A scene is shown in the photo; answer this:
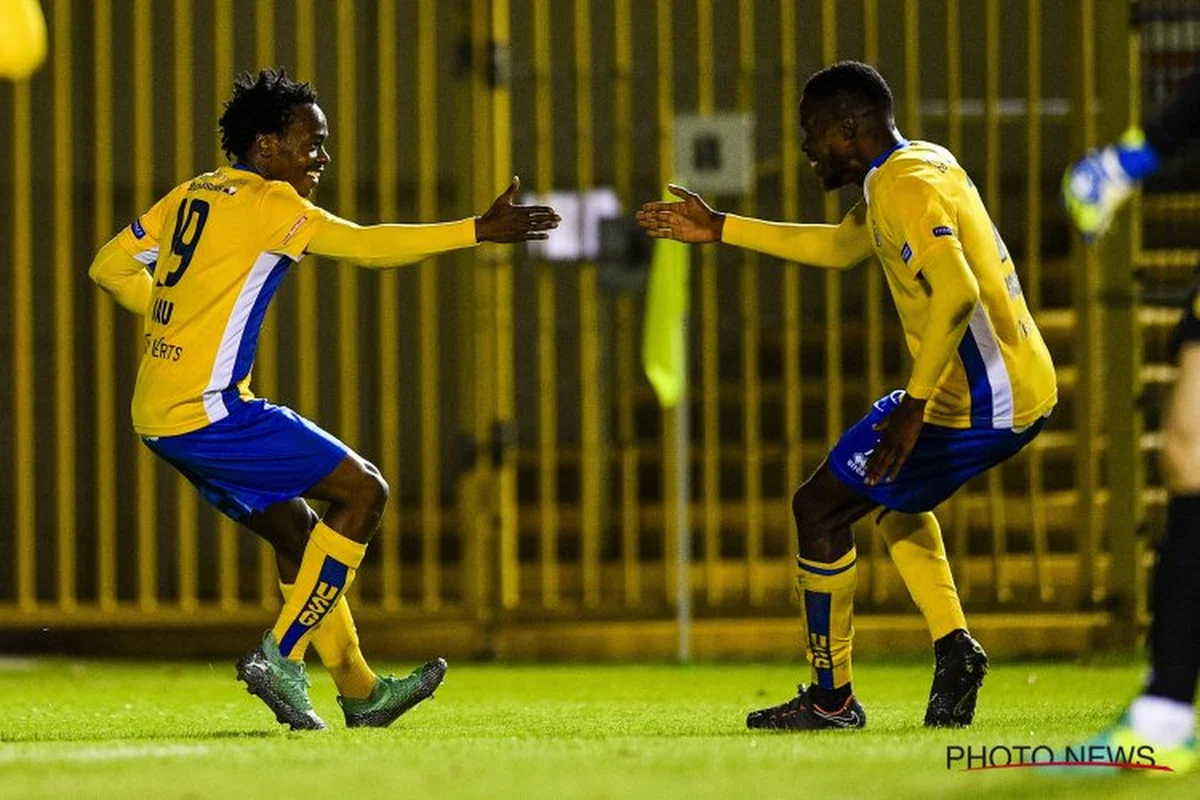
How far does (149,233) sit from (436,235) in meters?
0.81

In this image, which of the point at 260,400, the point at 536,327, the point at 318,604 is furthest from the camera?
the point at 536,327

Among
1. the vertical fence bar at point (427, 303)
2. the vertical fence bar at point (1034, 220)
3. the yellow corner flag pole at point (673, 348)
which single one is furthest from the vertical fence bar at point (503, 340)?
the vertical fence bar at point (1034, 220)

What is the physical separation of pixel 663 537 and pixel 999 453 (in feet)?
16.1

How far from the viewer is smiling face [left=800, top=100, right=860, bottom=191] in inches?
231

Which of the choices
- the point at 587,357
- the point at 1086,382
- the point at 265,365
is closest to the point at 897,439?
the point at 1086,382

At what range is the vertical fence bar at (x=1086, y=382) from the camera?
957 centimetres

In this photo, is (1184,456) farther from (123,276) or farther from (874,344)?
(874,344)

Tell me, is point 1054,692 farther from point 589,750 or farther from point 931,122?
point 931,122

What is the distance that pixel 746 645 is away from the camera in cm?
980

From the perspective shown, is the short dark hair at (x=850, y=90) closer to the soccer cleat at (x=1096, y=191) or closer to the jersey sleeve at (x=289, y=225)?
the jersey sleeve at (x=289, y=225)

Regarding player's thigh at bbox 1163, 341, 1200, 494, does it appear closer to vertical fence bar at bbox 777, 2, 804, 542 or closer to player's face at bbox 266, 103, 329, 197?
player's face at bbox 266, 103, 329, 197

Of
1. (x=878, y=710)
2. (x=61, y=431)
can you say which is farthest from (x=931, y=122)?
(x=878, y=710)

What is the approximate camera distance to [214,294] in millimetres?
5969

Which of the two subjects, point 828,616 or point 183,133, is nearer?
point 828,616
